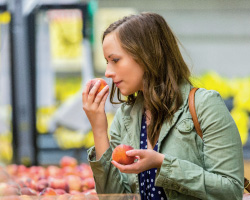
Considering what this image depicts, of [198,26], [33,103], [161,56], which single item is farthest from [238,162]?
[33,103]

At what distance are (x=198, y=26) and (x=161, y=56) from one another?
142 inches

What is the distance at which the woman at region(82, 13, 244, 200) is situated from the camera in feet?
5.76

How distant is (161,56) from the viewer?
193 cm

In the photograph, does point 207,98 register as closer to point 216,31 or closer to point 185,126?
point 185,126

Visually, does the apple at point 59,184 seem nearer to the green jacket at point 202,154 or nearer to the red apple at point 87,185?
the red apple at point 87,185

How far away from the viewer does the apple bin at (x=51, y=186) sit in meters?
1.80

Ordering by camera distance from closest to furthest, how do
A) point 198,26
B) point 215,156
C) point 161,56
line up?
point 215,156 < point 161,56 < point 198,26

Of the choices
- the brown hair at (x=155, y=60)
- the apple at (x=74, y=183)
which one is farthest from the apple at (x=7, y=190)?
the apple at (x=74, y=183)

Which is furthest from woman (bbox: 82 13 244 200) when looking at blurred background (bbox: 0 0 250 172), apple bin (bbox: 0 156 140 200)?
blurred background (bbox: 0 0 250 172)

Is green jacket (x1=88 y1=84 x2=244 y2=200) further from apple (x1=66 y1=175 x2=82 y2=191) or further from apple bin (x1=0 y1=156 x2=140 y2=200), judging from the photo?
apple (x1=66 y1=175 x2=82 y2=191)

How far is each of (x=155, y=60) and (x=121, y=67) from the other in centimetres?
15

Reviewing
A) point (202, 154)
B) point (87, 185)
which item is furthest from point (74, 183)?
point (202, 154)

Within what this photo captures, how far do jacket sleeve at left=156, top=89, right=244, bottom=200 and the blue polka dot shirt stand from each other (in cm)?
11

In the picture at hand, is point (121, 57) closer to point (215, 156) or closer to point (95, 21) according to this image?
point (215, 156)
